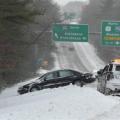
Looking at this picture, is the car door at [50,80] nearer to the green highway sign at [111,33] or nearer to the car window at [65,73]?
the car window at [65,73]

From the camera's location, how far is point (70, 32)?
169 ft

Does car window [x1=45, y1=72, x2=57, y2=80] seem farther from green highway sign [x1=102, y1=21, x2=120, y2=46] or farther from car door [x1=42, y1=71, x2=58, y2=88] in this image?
green highway sign [x1=102, y1=21, x2=120, y2=46]

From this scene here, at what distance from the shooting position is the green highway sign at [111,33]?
51.2m

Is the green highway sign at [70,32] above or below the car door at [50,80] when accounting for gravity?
above

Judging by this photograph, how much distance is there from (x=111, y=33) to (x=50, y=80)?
17.2 meters

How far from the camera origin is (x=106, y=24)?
51781mm

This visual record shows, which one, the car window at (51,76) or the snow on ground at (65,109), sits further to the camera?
the car window at (51,76)

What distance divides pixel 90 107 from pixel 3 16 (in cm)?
617

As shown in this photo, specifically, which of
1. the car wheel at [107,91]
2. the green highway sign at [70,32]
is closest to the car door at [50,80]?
the car wheel at [107,91]

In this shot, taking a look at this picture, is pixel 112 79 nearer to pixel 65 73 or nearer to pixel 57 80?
→ pixel 57 80

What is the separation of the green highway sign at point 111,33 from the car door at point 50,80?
644 inches

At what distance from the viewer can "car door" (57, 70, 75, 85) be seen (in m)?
35.4

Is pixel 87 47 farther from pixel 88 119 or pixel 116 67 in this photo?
pixel 88 119

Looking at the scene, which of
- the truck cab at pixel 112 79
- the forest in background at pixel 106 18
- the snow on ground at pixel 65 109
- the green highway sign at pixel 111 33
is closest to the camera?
the snow on ground at pixel 65 109
